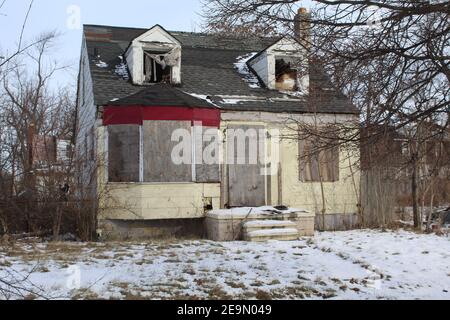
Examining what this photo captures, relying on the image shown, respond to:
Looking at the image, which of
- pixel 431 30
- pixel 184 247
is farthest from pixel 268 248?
pixel 431 30

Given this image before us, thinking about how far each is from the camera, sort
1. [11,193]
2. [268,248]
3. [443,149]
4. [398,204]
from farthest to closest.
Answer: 1. [398,204]
2. [268,248]
3. [443,149]
4. [11,193]

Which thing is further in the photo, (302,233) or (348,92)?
(302,233)

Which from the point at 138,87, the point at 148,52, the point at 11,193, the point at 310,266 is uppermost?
the point at 148,52

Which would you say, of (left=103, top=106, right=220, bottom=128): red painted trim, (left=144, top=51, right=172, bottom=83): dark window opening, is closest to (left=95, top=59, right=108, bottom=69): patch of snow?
(left=144, top=51, right=172, bottom=83): dark window opening

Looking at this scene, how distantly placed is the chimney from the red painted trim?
22.9 ft

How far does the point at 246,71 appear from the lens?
16578 mm

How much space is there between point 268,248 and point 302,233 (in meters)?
2.35

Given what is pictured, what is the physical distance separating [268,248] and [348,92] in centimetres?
499

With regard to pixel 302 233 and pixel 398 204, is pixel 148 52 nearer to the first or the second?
pixel 302 233

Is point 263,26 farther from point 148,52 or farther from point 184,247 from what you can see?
point 148,52

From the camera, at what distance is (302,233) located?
12.7m

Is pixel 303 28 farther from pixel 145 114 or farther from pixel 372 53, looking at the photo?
pixel 145 114

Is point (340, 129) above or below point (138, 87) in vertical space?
below

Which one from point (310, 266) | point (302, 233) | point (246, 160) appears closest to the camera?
point (310, 266)
